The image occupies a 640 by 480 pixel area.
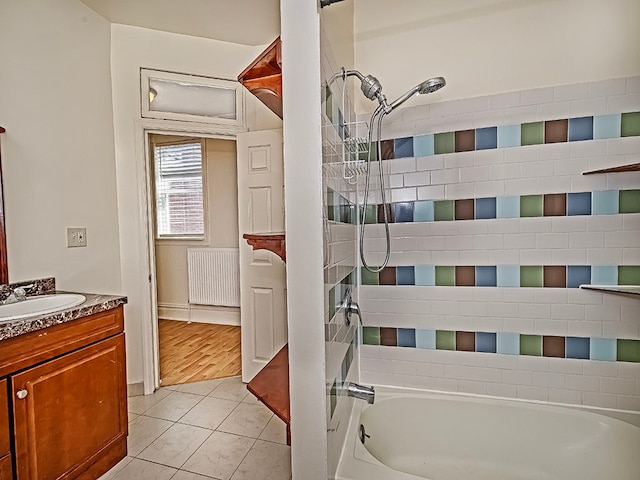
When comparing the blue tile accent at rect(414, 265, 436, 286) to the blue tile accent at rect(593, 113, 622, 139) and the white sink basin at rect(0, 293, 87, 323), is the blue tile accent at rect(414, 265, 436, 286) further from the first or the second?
the white sink basin at rect(0, 293, 87, 323)

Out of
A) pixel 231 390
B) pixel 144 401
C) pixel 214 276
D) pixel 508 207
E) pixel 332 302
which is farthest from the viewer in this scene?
pixel 214 276

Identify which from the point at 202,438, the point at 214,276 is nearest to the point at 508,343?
the point at 202,438

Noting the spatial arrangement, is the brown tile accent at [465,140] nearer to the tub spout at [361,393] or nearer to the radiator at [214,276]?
the tub spout at [361,393]

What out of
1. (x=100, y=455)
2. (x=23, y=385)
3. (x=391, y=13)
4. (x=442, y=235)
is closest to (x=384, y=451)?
(x=442, y=235)

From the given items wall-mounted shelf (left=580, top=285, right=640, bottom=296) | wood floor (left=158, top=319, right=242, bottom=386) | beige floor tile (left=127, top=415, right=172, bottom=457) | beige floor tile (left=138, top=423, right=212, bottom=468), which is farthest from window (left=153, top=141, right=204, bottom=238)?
wall-mounted shelf (left=580, top=285, right=640, bottom=296)

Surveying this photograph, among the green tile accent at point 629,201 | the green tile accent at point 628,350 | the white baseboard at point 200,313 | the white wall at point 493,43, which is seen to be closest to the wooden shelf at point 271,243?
the white wall at point 493,43

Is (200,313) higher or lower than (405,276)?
lower

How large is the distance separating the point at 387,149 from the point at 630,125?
1112 mm

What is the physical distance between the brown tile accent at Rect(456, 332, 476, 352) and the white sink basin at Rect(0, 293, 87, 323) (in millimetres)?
1941

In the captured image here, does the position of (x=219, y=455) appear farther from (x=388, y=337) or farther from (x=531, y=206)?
(x=531, y=206)

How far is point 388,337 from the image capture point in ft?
6.56

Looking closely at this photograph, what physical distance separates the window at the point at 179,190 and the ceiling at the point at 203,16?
1.87 meters

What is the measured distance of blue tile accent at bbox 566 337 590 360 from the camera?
1.73 m

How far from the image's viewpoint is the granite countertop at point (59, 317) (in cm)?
136
